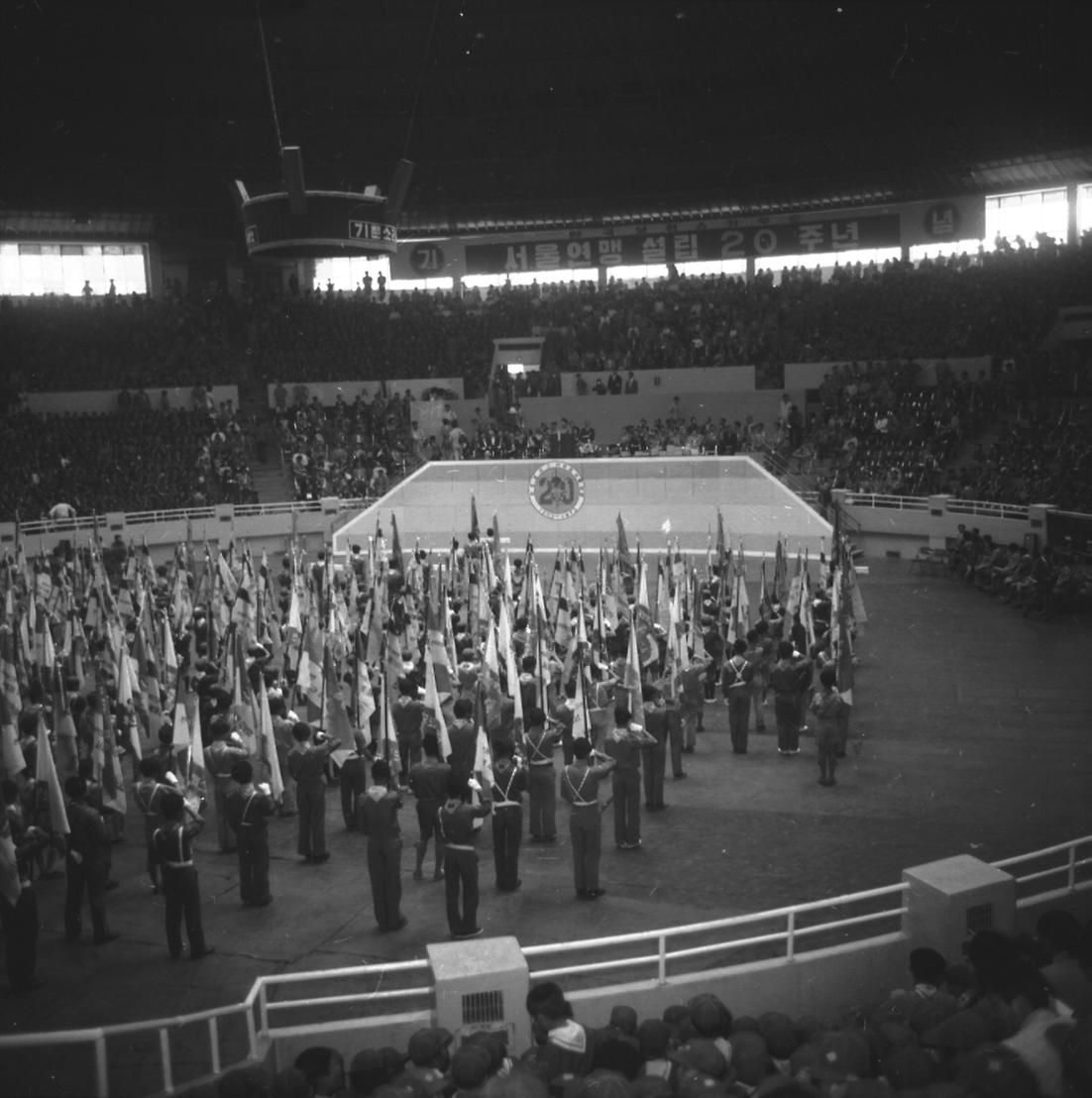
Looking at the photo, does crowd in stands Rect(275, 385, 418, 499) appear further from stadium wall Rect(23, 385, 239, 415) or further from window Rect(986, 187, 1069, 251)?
window Rect(986, 187, 1069, 251)

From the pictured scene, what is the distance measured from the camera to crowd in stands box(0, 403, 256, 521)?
32719mm

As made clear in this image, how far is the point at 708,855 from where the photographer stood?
10.8 metres

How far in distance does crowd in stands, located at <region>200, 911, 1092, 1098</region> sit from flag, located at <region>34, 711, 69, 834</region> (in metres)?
4.30

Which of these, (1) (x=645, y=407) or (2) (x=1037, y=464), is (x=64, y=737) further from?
(1) (x=645, y=407)

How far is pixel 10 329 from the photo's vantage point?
3878 centimetres

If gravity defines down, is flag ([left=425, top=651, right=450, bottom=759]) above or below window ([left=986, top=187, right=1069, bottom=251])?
below

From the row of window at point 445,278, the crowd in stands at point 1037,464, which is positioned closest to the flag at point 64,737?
the crowd in stands at point 1037,464

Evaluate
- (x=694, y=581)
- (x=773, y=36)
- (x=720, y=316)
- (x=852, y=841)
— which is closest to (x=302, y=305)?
(x=720, y=316)

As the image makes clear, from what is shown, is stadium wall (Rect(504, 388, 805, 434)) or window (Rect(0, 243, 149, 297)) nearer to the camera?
stadium wall (Rect(504, 388, 805, 434))

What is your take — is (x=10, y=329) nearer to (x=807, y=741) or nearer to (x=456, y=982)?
(x=807, y=741)

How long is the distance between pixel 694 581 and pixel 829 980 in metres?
11.0

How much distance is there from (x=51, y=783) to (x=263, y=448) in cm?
2857

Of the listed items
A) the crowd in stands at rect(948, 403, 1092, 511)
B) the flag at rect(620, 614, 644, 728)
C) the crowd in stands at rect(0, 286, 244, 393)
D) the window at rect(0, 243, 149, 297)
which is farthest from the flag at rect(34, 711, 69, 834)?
the window at rect(0, 243, 149, 297)

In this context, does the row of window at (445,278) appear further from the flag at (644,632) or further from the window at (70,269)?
the flag at (644,632)
